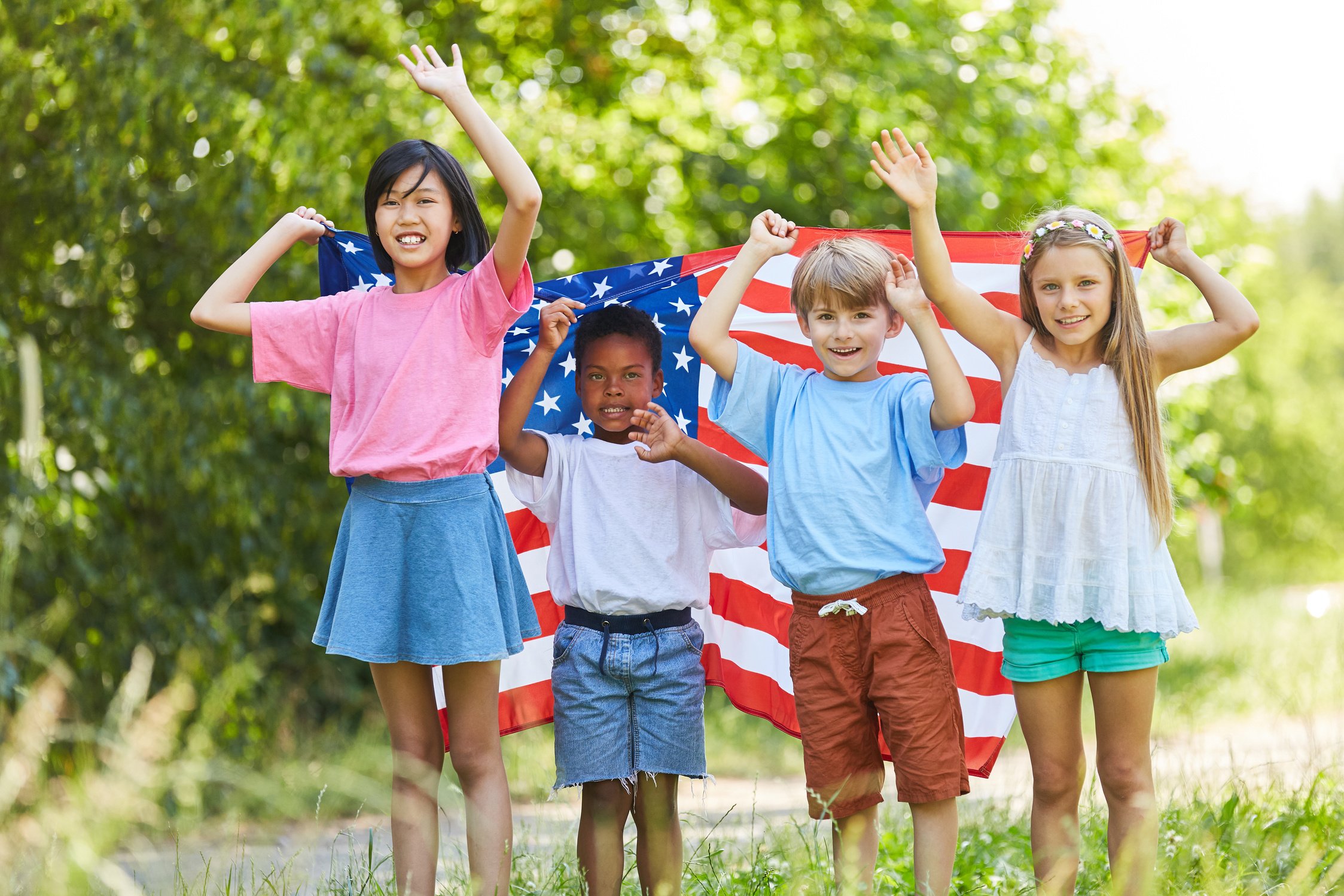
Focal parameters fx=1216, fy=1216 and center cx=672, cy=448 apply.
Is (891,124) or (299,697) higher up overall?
(891,124)

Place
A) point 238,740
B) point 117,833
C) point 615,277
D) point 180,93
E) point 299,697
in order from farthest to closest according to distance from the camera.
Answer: point 299,697 → point 238,740 → point 180,93 → point 615,277 → point 117,833

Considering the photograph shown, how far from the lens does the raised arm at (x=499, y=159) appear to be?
273 centimetres

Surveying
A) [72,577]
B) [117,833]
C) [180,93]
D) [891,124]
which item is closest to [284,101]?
[180,93]

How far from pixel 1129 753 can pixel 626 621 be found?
1.23 m

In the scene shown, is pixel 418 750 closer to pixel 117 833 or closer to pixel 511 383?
pixel 511 383

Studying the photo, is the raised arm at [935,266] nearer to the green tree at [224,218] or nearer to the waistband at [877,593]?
the waistband at [877,593]

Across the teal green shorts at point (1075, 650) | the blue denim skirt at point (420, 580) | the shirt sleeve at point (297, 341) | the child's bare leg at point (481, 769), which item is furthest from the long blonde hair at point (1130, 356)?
the shirt sleeve at point (297, 341)

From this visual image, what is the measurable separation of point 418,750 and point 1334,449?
22.0m

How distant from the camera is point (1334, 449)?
2117cm

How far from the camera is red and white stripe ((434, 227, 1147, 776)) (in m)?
3.52

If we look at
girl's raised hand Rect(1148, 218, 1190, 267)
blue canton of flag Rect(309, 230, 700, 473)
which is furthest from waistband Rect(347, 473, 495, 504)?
girl's raised hand Rect(1148, 218, 1190, 267)

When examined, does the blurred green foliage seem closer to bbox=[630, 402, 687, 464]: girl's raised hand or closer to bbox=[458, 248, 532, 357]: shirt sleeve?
bbox=[458, 248, 532, 357]: shirt sleeve

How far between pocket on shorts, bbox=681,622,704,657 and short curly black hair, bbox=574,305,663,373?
709 mm

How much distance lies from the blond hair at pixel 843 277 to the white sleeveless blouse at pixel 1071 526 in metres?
0.44
